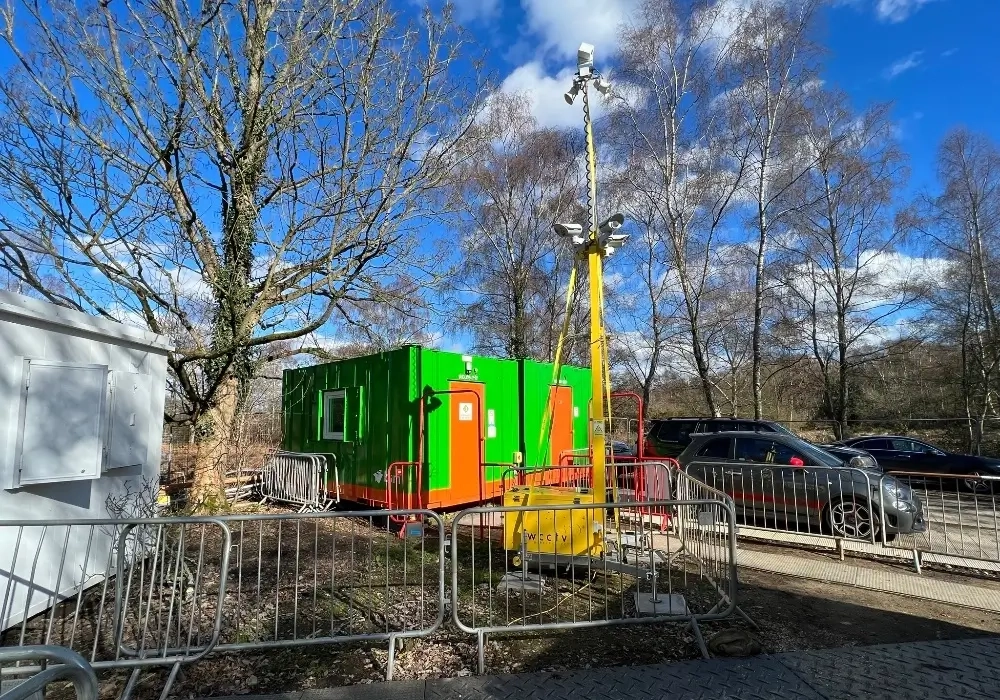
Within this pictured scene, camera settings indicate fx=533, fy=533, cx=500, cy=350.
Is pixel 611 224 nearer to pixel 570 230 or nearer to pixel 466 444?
pixel 570 230

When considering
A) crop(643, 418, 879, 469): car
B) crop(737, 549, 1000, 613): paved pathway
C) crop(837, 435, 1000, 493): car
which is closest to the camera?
crop(737, 549, 1000, 613): paved pathway

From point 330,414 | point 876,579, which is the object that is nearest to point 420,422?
point 330,414

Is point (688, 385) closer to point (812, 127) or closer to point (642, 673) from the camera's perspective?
point (812, 127)

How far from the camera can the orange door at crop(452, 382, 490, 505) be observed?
9.77 metres

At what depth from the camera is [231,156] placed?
9945 mm

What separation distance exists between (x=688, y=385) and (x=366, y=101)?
1020 inches

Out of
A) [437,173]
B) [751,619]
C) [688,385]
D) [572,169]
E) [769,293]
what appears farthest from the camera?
[688,385]

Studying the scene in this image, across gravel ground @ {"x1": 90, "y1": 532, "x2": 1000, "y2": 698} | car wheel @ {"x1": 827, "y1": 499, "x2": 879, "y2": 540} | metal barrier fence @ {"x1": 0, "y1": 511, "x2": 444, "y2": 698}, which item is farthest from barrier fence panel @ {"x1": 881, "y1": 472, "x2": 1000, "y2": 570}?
metal barrier fence @ {"x1": 0, "y1": 511, "x2": 444, "y2": 698}

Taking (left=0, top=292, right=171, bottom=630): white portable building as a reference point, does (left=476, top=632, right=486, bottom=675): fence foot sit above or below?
below

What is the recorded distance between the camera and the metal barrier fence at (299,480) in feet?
35.4

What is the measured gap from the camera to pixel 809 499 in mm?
8336

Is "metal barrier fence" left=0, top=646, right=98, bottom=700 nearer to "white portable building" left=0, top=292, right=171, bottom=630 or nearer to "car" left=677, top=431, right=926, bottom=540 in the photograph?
"white portable building" left=0, top=292, right=171, bottom=630

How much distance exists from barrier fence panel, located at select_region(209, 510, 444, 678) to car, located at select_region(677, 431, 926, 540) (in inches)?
197

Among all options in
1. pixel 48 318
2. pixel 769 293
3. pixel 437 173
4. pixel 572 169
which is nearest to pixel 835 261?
pixel 769 293
